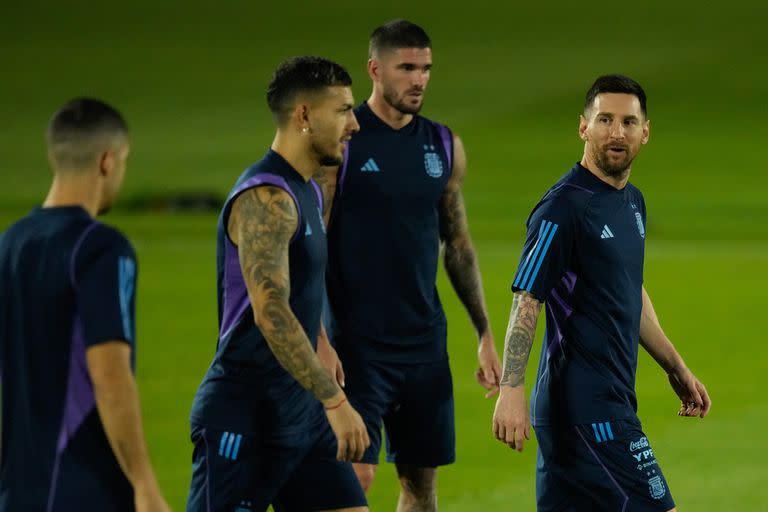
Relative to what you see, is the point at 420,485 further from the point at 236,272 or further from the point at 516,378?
the point at 236,272

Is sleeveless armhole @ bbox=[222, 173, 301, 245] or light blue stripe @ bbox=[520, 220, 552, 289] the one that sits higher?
sleeveless armhole @ bbox=[222, 173, 301, 245]

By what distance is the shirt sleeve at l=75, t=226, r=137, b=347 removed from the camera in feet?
14.3

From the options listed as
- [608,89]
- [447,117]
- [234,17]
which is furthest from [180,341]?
[234,17]

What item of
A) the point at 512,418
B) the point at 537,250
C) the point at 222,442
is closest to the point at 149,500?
the point at 222,442

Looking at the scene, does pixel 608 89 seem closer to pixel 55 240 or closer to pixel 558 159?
pixel 55 240

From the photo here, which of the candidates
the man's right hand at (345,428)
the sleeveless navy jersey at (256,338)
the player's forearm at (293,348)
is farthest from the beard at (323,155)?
the man's right hand at (345,428)

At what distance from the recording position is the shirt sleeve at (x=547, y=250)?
19.7 ft

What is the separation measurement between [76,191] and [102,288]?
356mm

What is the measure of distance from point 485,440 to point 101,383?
290 inches

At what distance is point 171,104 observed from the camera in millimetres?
49062

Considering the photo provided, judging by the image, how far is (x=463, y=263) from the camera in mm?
7734

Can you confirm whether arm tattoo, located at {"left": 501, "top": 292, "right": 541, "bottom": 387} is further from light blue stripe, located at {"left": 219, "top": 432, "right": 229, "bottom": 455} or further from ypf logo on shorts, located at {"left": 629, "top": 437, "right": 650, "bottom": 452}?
light blue stripe, located at {"left": 219, "top": 432, "right": 229, "bottom": 455}

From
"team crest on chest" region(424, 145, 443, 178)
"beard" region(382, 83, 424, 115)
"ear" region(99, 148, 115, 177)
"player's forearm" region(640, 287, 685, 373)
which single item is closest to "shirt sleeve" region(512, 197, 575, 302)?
"player's forearm" region(640, 287, 685, 373)

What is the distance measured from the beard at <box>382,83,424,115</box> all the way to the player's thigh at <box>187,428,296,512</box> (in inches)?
90.8
